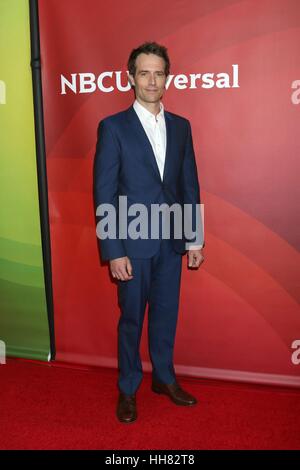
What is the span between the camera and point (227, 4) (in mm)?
2498

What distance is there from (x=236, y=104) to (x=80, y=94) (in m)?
0.89

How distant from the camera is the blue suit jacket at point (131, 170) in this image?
7.47 ft

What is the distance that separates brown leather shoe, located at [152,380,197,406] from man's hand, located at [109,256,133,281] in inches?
29.5

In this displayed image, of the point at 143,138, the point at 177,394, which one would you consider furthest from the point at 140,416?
the point at 143,138

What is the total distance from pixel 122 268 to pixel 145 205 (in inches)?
13.0

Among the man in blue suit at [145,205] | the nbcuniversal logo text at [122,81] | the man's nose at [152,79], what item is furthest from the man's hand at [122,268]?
the nbcuniversal logo text at [122,81]

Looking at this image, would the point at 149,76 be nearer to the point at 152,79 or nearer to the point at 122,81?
the point at 152,79

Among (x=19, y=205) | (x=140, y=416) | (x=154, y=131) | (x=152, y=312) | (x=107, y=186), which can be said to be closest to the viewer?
(x=107, y=186)

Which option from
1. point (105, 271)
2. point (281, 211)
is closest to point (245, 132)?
point (281, 211)

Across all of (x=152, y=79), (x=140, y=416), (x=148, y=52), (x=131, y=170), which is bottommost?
(x=140, y=416)

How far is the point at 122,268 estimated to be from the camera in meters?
2.29

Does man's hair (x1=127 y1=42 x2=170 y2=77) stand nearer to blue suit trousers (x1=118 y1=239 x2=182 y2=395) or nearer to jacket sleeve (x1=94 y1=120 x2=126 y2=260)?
jacket sleeve (x1=94 y1=120 x2=126 y2=260)

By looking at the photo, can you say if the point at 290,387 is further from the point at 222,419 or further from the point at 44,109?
the point at 44,109

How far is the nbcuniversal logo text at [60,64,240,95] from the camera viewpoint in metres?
2.57
